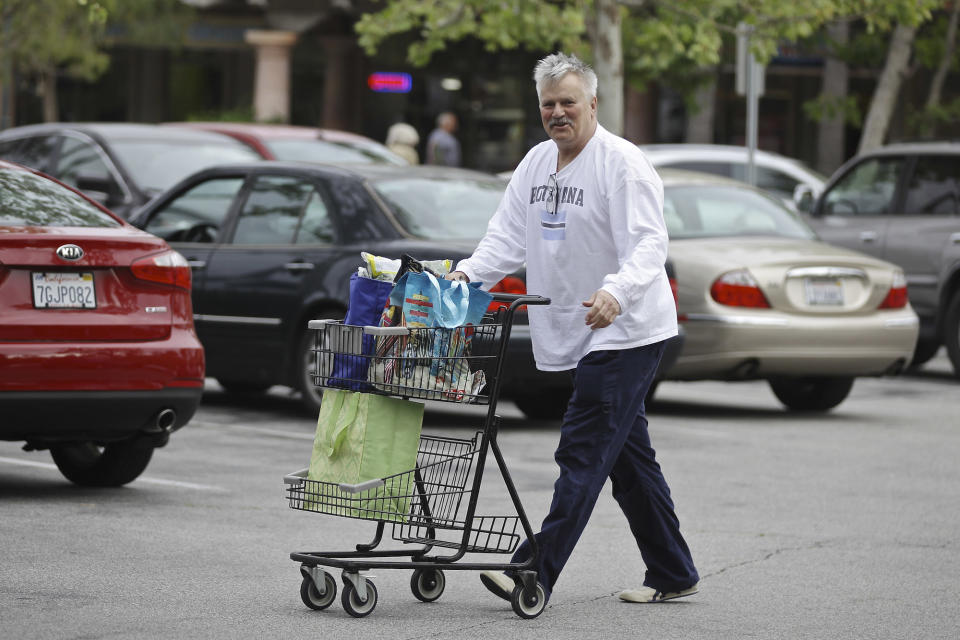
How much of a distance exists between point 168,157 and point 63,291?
7.28 metres

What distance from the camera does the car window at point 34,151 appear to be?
15234 mm

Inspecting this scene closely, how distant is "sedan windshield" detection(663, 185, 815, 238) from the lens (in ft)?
40.9

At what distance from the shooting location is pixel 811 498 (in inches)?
346

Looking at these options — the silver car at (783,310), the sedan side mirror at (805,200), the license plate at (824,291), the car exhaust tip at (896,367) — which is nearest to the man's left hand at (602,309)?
the silver car at (783,310)

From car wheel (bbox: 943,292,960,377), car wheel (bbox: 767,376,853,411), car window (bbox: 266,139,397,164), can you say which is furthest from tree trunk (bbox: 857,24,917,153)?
car wheel (bbox: 767,376,853,411)

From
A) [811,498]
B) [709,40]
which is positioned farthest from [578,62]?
[709,40]

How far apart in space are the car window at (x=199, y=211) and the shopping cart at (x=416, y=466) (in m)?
6.05

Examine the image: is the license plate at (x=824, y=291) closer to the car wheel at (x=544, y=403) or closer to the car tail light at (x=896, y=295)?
the car tail light at (x=896, y=295)

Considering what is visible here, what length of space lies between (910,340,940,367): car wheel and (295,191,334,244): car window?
600 cm

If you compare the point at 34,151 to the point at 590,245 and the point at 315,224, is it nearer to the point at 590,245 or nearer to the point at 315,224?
the point at 315,224

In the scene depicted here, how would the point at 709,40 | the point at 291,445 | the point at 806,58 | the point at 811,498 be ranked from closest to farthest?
the point at 811,498
the point at 291,445
the point at 709,40
the point at 806,58

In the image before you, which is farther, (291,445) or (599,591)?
(291,445)

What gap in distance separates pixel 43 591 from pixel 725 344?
622 cm

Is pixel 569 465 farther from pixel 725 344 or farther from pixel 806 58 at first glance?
pixel 806 58
